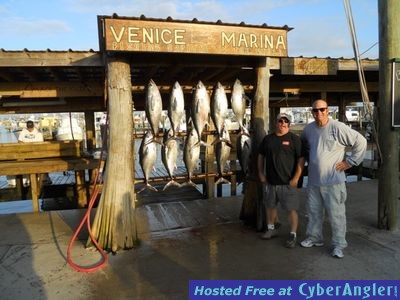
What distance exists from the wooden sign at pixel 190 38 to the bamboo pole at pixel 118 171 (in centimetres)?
42

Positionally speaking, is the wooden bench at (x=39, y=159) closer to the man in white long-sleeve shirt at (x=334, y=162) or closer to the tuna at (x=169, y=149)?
the tuna at (x=169, y=149)

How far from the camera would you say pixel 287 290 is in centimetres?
278

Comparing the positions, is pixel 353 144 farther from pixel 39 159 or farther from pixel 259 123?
pixel 39 159

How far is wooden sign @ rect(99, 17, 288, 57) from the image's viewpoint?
473cm

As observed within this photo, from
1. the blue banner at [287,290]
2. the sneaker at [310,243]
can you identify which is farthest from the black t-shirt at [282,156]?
the blue banner at [287,290]

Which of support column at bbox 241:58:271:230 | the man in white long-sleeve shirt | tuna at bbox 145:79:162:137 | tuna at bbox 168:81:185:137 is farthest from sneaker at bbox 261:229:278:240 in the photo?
tuna at bbox 145:79:162:137

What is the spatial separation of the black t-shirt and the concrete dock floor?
0.93 m

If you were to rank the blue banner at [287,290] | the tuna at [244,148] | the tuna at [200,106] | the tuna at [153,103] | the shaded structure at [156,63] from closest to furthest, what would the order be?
1. the blue banner at [287,290]
2. the shaded structure at [156,63]
3. the tuna at [153,103]
4. the tuna at [200,106]
5. the tuna at [244,148]

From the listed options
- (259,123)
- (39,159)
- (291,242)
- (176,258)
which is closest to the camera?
(176,258)

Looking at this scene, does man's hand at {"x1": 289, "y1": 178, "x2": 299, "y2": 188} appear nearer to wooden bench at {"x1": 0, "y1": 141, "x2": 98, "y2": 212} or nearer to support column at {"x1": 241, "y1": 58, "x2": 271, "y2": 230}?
support column at {"x1": 241, "y1": 58, "x2": 271, "y2": 230}

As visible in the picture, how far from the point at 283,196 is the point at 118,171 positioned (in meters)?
2.24

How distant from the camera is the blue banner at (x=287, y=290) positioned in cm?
271

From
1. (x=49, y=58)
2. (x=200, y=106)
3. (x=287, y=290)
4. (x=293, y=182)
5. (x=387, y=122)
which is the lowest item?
(x=287, y=290)

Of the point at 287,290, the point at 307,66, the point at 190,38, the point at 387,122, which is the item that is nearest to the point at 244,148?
the point at 190,38
